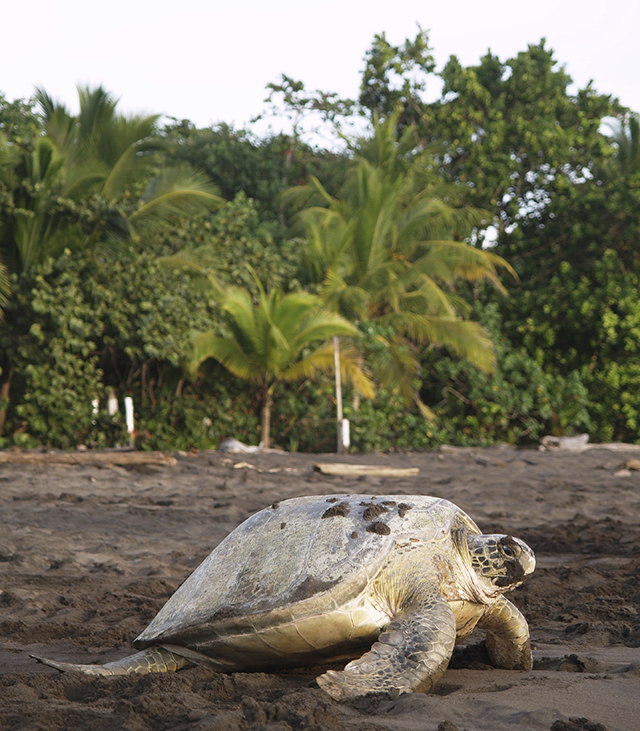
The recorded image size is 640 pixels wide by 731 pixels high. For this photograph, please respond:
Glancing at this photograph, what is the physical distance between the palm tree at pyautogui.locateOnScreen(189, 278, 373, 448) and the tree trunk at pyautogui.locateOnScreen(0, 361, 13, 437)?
255cm

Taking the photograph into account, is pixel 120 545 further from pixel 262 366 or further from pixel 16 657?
pixel 262 366

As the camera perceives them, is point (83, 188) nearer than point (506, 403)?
Yes

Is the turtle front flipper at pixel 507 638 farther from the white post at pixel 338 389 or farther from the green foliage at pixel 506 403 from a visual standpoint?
the green foliage at pixel 506 403

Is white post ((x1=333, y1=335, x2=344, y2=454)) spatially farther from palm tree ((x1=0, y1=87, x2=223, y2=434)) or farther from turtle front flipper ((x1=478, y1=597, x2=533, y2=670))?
turtle front flipper ((x1=478, y1=597, x2=533, y2=670))

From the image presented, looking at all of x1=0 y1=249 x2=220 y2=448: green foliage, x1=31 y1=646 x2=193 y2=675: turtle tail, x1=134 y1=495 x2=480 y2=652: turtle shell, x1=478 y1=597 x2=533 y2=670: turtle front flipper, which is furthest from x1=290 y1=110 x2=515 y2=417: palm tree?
x1=31 y1=646 x2=193 y2=675: turtle tail

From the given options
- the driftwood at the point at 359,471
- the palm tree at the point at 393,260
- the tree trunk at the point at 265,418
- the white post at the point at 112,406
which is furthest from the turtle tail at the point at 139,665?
the palm tree at the point at 393,260

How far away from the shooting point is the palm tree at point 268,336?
1084 centimetres

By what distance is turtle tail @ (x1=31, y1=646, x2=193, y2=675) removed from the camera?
2131mm

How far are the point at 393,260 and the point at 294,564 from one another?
12.2 metres

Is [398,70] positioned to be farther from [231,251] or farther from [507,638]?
[507,638]

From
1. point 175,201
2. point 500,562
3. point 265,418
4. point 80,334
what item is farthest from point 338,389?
point 500,562

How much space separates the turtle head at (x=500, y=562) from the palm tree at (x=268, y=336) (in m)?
8.35

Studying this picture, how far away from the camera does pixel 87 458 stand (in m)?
7.36

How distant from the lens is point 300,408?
12.4 metres
